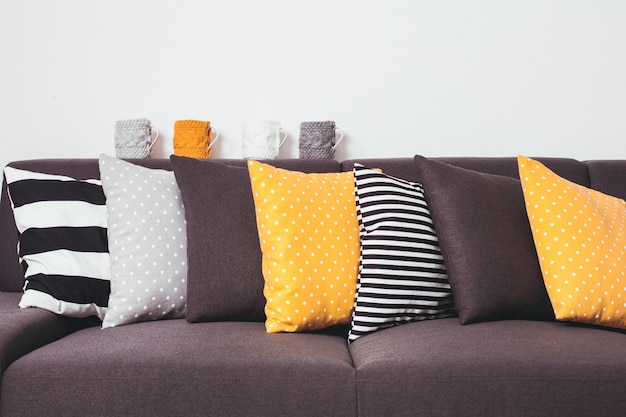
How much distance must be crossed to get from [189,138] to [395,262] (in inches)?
36.0

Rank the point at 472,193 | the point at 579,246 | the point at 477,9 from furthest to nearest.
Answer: the point at 477,9 → the point at 472,193 → the point at 579,246

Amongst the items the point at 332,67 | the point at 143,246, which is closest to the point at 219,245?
the point at 143,246

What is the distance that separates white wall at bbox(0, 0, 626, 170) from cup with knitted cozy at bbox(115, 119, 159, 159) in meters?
0.19

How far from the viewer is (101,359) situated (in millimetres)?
1414

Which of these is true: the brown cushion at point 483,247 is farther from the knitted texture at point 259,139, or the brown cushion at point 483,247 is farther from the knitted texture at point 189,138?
the knitted texture at point 189,138

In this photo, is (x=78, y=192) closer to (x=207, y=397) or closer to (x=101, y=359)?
(x=101, y=359)

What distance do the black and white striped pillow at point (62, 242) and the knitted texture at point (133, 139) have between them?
1.09 ft

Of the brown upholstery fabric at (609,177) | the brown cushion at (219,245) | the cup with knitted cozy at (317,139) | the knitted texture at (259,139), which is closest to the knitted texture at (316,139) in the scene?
the cup with knitted cozy at (317,139)

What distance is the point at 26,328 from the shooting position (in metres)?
1.56

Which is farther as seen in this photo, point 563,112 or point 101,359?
point 563,112

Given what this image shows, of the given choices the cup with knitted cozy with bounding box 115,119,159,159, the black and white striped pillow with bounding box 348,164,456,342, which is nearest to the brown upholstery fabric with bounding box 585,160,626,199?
the black and white striped pillow with bounding box 348,164,456,342

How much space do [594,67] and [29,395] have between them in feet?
6.89

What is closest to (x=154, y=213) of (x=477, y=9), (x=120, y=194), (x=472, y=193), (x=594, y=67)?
(x=120, y=194)

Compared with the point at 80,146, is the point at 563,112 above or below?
above
